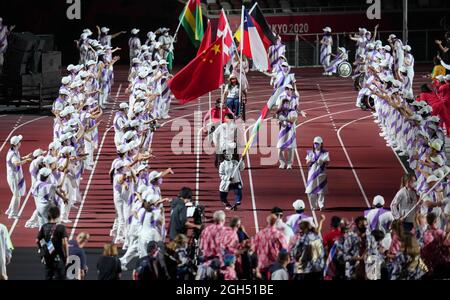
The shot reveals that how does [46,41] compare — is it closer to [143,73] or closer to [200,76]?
[143,73]

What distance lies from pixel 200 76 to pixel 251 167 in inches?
187

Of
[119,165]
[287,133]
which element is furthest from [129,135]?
[287,133]

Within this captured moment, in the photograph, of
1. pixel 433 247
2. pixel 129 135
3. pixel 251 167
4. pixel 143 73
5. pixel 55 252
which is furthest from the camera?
pixel 143 73

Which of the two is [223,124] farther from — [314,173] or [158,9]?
[158,9]

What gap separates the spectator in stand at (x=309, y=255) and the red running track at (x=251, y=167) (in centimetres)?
548

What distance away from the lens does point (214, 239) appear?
70.3 ft

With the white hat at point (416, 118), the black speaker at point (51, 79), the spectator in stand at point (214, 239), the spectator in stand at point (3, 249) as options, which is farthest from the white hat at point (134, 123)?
the black speaker at point (51, 79)

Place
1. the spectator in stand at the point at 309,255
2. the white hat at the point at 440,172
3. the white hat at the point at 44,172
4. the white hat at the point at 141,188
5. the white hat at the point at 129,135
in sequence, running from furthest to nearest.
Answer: the white hat at the point at 129,135
the white hat at the point at 44,172
the white hat at the point at 440,172
the white hat at the point at 141,188
the spectator in stand at the point at 309,255

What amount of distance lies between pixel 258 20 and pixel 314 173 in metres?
6.84

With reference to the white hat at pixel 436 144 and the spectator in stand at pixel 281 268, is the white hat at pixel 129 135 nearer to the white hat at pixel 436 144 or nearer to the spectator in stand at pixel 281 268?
the white hat at pixel 436 144

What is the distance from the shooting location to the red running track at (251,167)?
28078 mm

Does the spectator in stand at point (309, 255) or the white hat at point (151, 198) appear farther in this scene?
the white hat at point (151, 198)

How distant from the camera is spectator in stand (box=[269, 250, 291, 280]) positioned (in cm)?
2017
